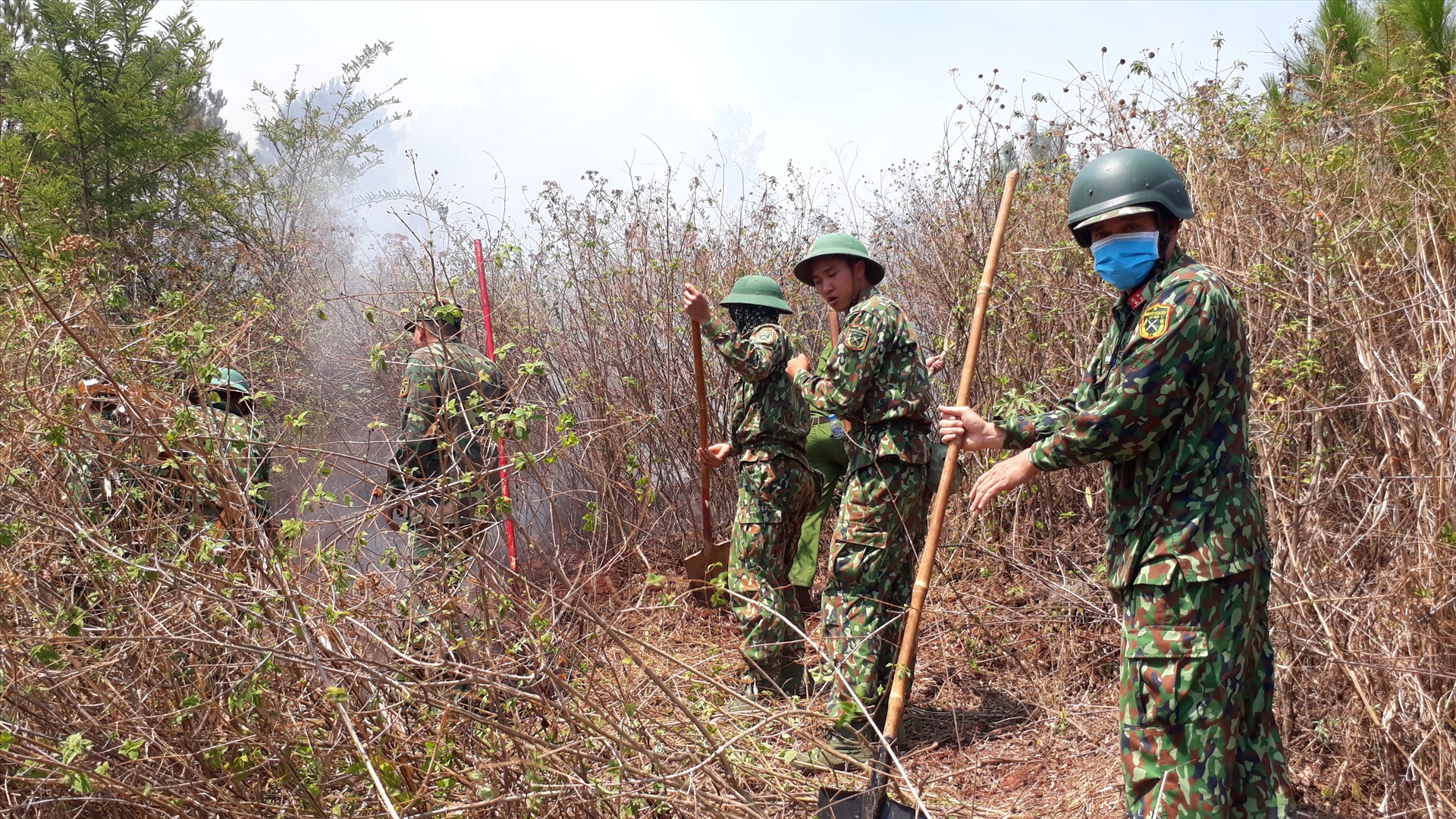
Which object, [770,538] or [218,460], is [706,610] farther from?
[218,460]

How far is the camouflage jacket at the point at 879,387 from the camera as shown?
4004 mm

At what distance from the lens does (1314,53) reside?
5984mm

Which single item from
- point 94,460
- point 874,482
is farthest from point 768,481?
point 94,460

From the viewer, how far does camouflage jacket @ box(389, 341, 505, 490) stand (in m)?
2.84

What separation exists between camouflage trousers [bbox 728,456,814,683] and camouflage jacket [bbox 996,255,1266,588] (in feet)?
7.59

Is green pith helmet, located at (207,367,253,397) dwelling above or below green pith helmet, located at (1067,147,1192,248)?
below

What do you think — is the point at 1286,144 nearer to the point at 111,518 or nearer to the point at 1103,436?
the point at 1103,436

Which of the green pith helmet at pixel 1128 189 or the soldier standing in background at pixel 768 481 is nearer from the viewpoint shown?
the green pith helmet at pixel 1128 189

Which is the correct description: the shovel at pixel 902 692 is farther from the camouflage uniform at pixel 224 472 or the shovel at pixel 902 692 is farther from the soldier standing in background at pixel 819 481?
the camouflage uniform at pixel 224 472

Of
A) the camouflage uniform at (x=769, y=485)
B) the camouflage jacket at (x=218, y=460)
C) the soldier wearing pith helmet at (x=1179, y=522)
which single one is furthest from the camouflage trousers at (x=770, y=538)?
the camouflage jacket at (x=218, y=460)

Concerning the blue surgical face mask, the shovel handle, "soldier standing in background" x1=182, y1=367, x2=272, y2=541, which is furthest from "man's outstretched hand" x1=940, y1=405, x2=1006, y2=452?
"soldier standing in background" x1=182, y1=367, x2=272, y2=541

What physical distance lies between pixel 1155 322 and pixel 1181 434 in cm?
→ 30

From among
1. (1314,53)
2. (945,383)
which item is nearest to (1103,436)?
(945,383)

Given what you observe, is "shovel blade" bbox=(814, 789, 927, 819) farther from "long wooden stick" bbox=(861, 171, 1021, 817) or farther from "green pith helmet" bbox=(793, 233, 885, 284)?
"green pith helmet" bbox=(793, 233, 885, 284)
